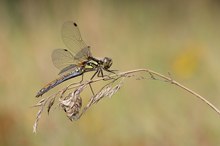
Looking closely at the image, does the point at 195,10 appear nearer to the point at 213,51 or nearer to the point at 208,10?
the point at 208,10

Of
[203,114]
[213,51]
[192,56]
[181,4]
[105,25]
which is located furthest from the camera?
[181,4]

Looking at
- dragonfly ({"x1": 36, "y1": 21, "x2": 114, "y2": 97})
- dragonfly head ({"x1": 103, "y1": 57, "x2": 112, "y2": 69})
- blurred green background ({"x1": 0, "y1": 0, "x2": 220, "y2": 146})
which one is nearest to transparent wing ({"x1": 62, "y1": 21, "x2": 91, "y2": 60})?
dragonfly ({"x1": 36, "y1": 21, "x2": 114, "y2": 97})

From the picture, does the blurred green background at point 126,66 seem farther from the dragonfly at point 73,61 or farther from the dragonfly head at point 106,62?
the dragonfly head at point 106,62

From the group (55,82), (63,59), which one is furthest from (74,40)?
(55,82)

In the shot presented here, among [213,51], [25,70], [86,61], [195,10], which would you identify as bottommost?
[86,61]

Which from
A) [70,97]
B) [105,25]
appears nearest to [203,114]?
[70,97]

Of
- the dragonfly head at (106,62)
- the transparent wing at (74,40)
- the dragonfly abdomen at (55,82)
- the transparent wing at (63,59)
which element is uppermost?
the transparent wing at (74,40)

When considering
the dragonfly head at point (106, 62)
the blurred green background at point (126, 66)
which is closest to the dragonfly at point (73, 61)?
the dragonfly head at point (106, 62)

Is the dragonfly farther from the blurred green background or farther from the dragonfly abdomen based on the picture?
the blurred green background
